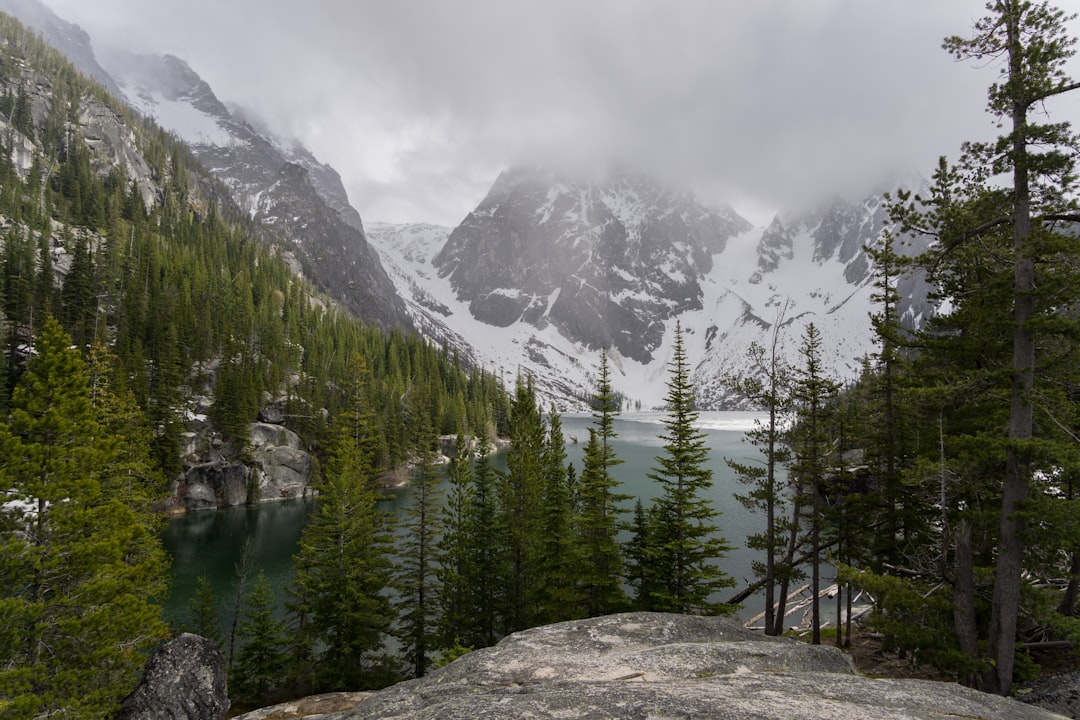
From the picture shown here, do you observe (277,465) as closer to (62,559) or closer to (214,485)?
(214,485)

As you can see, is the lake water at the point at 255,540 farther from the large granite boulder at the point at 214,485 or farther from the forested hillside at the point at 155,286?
the forested hillside at the point at 155,286

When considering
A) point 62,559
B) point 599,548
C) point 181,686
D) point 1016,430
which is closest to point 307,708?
point 181,686

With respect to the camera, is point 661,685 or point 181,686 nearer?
point 661,685

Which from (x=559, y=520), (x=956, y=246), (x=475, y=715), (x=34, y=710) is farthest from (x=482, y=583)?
(x=956, y=246)

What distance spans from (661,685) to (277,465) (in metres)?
66.6

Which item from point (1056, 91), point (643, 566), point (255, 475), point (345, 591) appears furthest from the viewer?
point (255, 475)

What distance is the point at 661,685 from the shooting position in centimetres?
634

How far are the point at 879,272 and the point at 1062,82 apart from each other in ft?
21.7

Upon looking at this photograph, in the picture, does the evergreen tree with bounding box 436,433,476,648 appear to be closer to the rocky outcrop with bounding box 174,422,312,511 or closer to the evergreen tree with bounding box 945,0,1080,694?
the evergreen tree with bounding box 945,0,1080,694

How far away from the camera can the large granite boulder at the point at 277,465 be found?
59625 mm

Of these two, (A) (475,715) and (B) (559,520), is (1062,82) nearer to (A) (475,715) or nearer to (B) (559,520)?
(A) (475,715)

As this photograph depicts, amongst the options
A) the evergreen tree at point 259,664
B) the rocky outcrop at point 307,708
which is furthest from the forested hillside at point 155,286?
the rocky outcrop at point 307,708

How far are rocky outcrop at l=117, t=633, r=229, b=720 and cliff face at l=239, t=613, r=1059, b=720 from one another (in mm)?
12976

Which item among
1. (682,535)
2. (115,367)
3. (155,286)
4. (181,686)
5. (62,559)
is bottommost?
(181,686)
